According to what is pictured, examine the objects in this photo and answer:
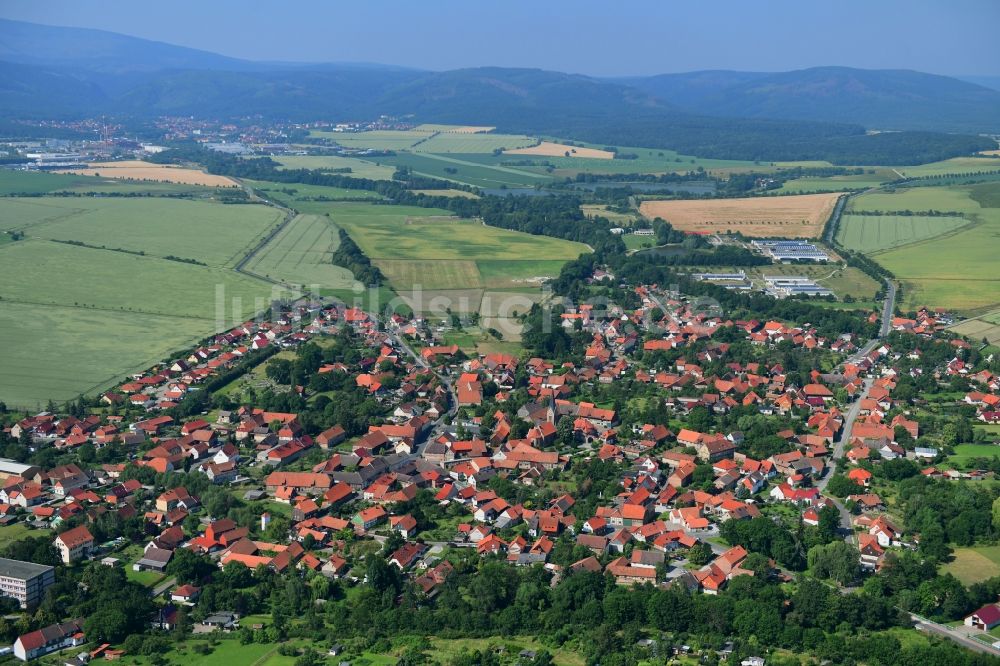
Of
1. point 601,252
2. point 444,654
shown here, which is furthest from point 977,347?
point 444,654

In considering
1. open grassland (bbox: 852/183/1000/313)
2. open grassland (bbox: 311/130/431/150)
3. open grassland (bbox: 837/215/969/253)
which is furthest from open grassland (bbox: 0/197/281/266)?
open grassland (bbox: 311/130/431/150)

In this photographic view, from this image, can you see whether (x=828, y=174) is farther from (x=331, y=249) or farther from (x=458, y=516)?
(x=458, y=516)

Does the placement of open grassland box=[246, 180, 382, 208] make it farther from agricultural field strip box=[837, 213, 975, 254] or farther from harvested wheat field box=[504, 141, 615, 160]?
harvested wheat field box=[504, 141, 615, 160]

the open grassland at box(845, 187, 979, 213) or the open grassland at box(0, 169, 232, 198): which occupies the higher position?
the open grassland at box(845, 187, 979, 213)

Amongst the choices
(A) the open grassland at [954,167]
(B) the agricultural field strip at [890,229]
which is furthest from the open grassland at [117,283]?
(A) the open grassland at [954,167]

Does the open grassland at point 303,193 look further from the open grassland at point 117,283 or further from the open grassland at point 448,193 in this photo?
the open grassland at point 117,283

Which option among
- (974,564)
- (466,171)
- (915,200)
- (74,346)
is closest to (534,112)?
(466,171)

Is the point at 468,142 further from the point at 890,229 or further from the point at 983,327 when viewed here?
the point at 983,327

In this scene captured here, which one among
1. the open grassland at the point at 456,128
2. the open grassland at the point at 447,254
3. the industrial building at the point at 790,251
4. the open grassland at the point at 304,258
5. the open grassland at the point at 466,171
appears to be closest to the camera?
the open grassland at the point at 447,254
